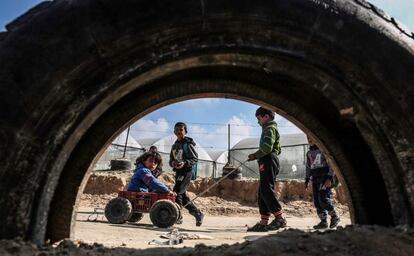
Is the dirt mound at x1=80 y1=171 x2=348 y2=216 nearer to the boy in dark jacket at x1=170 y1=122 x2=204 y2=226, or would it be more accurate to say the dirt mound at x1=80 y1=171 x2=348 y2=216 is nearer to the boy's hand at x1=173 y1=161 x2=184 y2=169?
the boy in dark jacket at x1=170 y1=122 x2=204 y2=226

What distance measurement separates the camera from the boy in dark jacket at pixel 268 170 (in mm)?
5918

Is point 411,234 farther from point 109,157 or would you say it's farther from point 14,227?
point 109,157

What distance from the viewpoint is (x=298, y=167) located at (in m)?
25.0

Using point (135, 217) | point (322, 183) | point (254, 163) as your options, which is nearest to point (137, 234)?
point (135, 217)

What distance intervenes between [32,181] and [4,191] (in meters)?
0.08

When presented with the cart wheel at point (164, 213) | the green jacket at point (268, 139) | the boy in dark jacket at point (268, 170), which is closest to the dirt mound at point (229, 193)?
the cart wheel at point (164, 213)

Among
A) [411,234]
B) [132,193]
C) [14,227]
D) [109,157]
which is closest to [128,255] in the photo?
[14,227]

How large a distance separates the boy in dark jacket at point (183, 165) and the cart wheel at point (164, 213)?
2.48 ft

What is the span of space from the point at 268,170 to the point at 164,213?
1.88m

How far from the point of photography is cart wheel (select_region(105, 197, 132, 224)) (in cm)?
684

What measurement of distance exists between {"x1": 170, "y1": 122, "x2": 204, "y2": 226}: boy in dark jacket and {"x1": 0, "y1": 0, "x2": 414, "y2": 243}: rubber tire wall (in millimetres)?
5824

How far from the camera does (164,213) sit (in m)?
6.56


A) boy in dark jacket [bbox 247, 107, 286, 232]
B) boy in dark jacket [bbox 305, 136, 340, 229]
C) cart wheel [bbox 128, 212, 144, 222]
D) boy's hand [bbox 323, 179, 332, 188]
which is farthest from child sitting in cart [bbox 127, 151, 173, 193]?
boy's hand [bbox 323, 179, 332, 188]

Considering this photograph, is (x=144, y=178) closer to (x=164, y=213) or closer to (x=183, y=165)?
(x=183, y=165)
